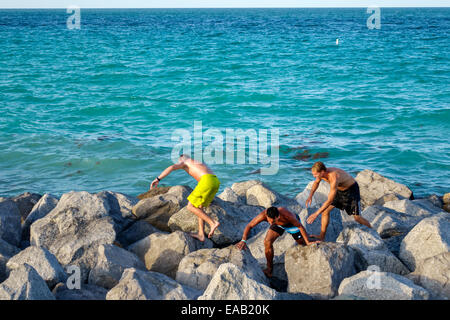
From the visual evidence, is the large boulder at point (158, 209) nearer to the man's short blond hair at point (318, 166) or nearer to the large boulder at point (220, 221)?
the large boulder at point (220, 221)

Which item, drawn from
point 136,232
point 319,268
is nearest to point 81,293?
point 136,232

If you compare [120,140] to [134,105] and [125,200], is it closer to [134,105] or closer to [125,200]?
[134,105]

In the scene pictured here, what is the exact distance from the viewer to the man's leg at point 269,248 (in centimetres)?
677

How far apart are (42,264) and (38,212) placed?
272cm

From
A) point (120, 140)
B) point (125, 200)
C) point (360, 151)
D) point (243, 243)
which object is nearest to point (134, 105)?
point (120, 140)

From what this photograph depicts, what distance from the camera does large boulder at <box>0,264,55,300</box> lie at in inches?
208

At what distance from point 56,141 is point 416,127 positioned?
13360 millimetres

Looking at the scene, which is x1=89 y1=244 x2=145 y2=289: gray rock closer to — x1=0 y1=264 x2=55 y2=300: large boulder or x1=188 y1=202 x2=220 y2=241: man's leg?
x1=0 y1=264 x2=55 y2=300: large boulder

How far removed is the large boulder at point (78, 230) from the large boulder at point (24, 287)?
107cm

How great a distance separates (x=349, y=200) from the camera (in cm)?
779

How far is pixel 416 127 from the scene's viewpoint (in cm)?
1809

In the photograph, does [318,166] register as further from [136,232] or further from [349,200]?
[136,232]

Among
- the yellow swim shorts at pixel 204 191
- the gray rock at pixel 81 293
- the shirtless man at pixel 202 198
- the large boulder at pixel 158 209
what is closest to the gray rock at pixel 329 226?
the shirtless man at pixel 202 198

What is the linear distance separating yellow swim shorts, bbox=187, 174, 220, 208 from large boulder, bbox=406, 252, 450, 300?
3.22 metres
